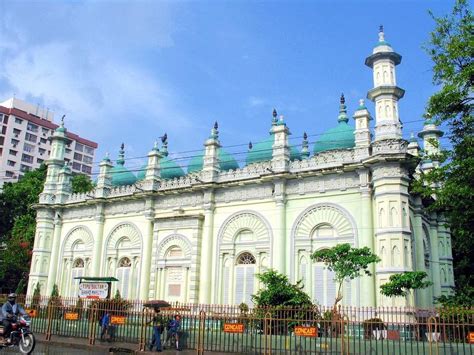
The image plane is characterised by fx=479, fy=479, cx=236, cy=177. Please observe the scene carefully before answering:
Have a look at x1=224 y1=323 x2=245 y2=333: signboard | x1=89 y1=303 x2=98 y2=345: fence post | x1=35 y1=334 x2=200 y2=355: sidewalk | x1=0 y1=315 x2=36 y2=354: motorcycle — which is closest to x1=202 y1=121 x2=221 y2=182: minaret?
Answer: x1=89 y1=303 x2=98 y2=345: fence post

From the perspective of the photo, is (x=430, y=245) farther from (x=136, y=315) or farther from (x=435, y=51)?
(x=136, y=315)

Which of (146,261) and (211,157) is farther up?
(211,157)

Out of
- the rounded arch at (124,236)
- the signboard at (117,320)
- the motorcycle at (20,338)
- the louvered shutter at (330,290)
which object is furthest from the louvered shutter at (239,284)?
the motorcycle at (20,338)

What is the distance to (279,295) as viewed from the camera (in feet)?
57.6

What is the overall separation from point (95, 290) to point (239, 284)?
6.21 meters

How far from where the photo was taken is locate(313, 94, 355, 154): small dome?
2139 cm

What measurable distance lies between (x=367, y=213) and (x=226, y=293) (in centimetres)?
738

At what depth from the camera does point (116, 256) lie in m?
25.8

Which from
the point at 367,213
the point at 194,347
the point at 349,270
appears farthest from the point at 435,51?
the point at 194,347

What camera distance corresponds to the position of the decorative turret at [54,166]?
29.0 metres

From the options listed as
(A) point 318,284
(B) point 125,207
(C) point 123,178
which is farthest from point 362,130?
(C) point 123,178

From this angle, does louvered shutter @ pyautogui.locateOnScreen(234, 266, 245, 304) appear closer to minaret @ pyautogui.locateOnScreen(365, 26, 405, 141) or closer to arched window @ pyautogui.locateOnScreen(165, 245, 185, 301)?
arched window @ pyautogui.locateOnScreen(165, 245, 185, 301)

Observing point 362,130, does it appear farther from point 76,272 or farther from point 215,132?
point 76,272

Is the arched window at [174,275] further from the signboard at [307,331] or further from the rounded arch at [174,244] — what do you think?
the signboard at [307,331]
